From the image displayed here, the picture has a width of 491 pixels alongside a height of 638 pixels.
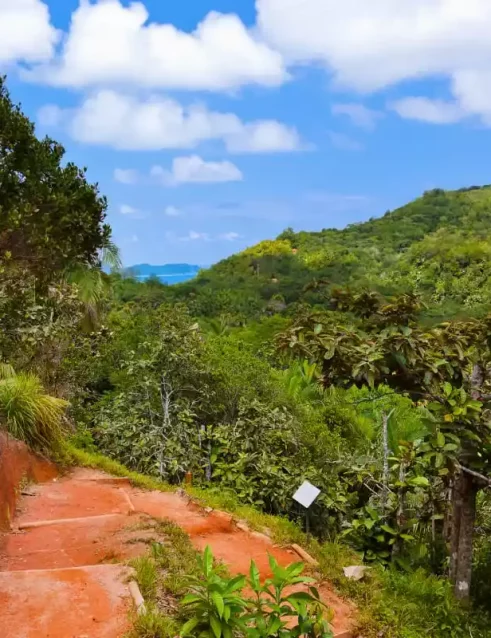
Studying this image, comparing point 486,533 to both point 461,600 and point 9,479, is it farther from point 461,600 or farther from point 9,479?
point 9,479

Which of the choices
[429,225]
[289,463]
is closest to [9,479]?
[289,463]

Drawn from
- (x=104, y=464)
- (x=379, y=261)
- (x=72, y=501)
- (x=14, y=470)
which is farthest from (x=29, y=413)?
(x=379, y=261)

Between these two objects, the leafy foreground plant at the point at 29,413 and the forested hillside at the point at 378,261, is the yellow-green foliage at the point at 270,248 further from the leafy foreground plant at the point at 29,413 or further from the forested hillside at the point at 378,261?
the leafy foreground plant at the point at 29,413

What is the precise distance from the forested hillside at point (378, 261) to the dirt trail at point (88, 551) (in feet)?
72.2

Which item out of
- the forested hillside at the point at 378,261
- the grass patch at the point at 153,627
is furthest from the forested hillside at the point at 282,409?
the forested hillside at the point at 378,261

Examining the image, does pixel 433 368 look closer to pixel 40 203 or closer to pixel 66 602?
pixel 66 602

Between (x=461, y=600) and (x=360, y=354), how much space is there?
6.61 ft

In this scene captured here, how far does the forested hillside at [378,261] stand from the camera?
40103mm

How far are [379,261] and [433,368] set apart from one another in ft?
174

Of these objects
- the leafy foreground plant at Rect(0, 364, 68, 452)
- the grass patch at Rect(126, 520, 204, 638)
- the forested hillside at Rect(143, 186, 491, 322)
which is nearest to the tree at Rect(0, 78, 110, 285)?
the leafy foreground plant at Rect(0, 364, 68, 452)

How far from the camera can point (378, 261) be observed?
183 feet

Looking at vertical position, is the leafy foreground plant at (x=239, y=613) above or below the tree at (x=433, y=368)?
below

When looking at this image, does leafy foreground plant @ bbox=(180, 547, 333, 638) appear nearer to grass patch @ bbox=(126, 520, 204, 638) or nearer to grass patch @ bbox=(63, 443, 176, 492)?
grass patch @ bbox=(126, 520, 204, 638)

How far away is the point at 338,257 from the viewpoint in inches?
2201
